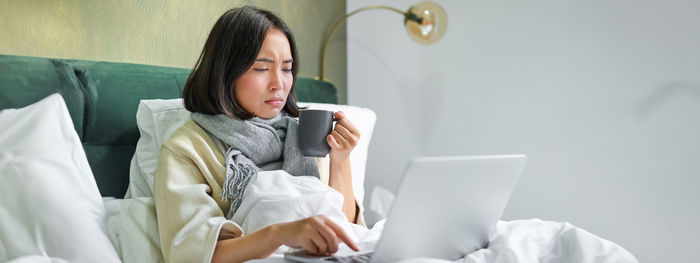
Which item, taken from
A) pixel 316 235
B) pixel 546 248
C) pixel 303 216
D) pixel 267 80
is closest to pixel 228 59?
pixel 267 80

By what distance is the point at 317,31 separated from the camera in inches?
102

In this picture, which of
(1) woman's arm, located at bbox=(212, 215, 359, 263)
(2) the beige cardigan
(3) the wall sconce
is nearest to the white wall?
(3) the wall sconce

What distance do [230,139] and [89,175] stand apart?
0.30m

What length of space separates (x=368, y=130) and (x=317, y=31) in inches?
33.8

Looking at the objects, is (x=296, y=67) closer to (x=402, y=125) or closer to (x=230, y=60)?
(x=230, y=60)

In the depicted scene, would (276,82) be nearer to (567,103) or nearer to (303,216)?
(303,216)

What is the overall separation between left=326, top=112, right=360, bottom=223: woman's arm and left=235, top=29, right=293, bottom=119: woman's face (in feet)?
0.49

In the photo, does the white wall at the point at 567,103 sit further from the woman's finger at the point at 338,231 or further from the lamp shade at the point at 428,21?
the woman's finger at the point at 338,231

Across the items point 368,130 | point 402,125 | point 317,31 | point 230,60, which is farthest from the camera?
point 402,125

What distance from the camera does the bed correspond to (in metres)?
1.05

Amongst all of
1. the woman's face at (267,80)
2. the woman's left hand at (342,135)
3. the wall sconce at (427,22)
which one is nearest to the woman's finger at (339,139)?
the woman's left hand at (342,135)

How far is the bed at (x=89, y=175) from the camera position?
1.05m

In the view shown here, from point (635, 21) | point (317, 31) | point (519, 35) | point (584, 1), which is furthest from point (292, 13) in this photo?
point (635, 21)

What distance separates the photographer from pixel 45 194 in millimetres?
1069
